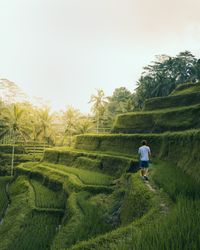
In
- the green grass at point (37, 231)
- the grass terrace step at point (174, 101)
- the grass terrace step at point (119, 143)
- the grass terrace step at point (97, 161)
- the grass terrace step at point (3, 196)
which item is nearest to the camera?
the green grass at point (37, 231)

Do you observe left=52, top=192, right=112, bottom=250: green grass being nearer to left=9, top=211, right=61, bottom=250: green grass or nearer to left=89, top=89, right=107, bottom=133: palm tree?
left=9, top=211, right=61, bottom=250: green grass

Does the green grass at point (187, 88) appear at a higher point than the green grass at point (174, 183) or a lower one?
higher

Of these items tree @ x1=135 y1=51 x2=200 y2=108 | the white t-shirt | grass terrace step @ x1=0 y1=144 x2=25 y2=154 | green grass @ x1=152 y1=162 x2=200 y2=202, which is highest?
tree @ x1=135 y1=51 x2=200 y2=108

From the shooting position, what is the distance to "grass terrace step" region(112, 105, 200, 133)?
17156mm

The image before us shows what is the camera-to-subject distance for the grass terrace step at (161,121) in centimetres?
1716

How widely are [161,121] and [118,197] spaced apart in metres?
6.92

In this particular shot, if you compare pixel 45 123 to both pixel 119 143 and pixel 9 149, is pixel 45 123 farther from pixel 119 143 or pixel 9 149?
pixel 119 143

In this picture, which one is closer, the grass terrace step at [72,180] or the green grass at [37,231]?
the green grass at [37,231]

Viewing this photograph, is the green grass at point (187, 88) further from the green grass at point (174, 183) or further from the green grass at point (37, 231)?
the green grass at point (37, 231)

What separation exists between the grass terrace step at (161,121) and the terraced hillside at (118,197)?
2.4 inches

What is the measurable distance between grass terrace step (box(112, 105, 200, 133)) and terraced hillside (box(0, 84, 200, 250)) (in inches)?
2.4

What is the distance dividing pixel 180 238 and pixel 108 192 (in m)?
10.6

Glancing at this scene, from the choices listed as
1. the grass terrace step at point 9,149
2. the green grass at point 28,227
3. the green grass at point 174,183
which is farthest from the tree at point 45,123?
the green grass at point 174,183

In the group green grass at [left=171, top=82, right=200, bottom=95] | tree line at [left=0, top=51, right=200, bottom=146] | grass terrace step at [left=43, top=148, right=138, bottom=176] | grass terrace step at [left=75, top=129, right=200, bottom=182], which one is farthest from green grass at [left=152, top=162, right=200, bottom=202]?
tree line at [left=0, top=51, right=200, bottom=146]
